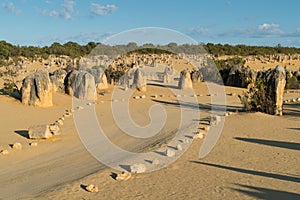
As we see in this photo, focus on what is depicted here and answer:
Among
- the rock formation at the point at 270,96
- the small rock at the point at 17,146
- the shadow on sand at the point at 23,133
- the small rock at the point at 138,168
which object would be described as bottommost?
the small rock at the point at 17,146

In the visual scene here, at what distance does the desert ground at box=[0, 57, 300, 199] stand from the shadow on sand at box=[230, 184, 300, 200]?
0.02m

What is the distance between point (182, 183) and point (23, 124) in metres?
8.05

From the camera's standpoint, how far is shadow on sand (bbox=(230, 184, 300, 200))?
238 inches

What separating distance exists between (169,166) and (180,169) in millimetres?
293

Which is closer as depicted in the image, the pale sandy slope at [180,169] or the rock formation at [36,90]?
the pale sandy slope at [180,169]

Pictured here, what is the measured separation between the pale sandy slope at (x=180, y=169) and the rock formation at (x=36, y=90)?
2.47 meters

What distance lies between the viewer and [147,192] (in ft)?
21.2

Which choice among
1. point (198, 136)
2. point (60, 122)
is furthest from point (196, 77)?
point (198, 136)

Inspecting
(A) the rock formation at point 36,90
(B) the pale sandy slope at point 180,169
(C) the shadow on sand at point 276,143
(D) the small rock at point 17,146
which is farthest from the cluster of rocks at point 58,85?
(C) the shadow on sand at point 276,143

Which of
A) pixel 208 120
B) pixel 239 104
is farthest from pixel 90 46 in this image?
pixel 208 120

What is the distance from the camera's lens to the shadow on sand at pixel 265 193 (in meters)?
6.05

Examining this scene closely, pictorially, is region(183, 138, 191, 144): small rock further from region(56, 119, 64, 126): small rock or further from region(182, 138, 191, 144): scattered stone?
region(56, 119, 64, 126): small rock

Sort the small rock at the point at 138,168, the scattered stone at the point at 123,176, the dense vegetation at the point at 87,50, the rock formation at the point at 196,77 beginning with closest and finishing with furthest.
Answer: the scattered stone at the point at 123,176, the small rock at the point at 138,168, the rock formation at the point at 196,77, the dense vegetation at the point at 87,50

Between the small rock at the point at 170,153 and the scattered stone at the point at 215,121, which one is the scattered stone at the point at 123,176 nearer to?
the small rock at the point at 170,153
